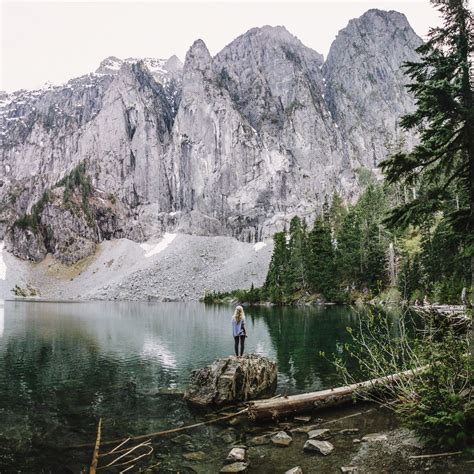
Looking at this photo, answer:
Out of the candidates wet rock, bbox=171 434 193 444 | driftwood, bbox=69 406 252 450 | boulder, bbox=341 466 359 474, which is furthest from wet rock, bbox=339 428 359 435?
wet rock, bbox=171 434 193 444

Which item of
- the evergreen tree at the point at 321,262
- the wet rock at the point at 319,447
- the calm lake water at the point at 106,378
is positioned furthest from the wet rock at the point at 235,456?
the evergreen tree at the point at 321,262

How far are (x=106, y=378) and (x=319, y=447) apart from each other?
14.8 meters

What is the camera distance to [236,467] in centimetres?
1012

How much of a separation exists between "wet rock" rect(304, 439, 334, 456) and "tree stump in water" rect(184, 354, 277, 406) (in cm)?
588

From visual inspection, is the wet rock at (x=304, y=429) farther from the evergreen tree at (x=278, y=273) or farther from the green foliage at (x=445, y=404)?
the evergreen tree at (x=278, y=273)

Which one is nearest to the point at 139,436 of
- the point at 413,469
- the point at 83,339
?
the point at 413,469

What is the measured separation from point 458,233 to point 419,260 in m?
62.1

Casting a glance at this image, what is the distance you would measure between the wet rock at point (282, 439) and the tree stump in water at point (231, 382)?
452cm

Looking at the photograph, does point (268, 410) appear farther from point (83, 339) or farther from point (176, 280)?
point (176, 280)

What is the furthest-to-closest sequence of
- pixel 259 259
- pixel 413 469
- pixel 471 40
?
pixel 259 259 → pixel 471 40 → pixel 413 469

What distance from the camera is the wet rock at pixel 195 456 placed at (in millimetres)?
11086

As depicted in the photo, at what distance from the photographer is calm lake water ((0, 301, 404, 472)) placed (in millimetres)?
13148

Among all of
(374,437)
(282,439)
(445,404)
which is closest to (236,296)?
(282,439)

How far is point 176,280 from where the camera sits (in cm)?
15375
